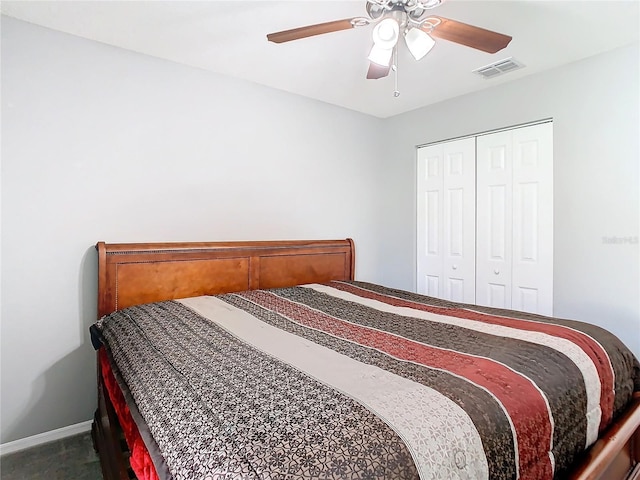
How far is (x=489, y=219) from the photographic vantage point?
3.07 m

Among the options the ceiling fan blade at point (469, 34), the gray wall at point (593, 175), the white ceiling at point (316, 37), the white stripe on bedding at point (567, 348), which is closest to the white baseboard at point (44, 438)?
the white stripe on bedding at point (567, 348)

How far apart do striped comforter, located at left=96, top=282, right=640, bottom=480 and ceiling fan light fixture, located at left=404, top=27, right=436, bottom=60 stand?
1322 millimetres

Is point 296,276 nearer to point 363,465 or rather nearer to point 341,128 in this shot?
point 341,128

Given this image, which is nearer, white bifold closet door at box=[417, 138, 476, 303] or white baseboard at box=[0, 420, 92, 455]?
white baseboard at box=[0, 420, 92, 455]

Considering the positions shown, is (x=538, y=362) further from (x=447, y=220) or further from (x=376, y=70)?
(x=447, y=220)

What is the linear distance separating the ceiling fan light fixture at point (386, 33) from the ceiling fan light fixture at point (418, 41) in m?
0.09

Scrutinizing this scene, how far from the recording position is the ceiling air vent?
100 inches

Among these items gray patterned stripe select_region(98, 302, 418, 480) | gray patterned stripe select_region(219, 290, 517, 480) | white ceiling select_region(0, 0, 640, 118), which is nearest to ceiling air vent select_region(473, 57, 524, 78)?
white ceiling select_region(0, 0, 640, 118)

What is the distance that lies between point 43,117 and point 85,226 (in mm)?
674

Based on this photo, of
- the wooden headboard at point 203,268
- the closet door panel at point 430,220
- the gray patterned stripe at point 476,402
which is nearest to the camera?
the gray patterned stripe at point 476,402

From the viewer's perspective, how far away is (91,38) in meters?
2.22

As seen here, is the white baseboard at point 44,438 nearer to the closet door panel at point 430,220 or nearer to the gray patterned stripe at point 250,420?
the gray patterned stripe at point 250,420

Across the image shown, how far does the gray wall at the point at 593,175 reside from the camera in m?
2.30

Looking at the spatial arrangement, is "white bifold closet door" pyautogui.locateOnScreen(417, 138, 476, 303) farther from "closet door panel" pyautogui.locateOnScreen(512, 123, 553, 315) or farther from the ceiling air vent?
the ceiling air vent
